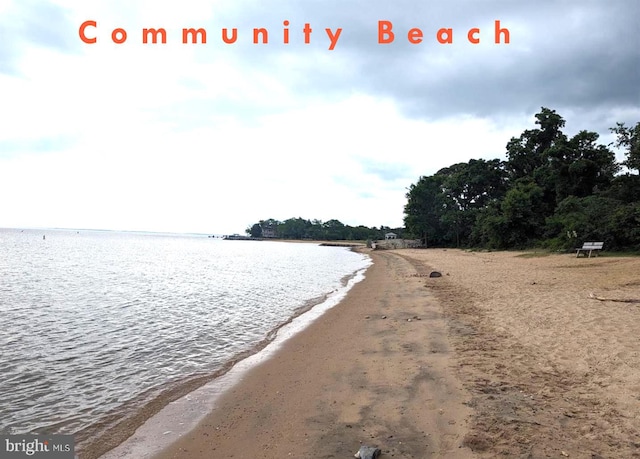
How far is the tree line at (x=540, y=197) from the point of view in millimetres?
29766

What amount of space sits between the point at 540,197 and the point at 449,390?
47.5 metres

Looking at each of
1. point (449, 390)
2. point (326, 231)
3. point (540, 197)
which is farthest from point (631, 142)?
point (326, 231)

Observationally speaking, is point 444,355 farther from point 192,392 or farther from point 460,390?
point 192,392

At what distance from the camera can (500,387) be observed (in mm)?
5621

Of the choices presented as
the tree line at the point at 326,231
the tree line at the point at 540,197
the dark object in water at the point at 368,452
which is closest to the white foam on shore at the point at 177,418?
the dark object in water at the point at 368,452

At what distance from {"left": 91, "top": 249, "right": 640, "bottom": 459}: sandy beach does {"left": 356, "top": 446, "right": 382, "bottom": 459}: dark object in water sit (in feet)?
0.47

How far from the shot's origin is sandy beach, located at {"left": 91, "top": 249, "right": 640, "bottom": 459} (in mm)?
4246

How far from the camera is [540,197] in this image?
46156 millimetres

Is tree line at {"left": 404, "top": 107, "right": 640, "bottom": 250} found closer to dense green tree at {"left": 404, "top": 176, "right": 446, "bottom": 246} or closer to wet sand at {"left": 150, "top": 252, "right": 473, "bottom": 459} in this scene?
dense green tree at {"left": 404, "top": 176, "right": 446, "bottom": 246}

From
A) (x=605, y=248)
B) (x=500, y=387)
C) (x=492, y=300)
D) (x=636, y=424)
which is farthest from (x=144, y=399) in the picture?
(x=605, y=248)

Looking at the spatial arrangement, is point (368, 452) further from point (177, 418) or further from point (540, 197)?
point (540, 197)

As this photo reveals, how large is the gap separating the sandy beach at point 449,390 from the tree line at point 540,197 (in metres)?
22.8

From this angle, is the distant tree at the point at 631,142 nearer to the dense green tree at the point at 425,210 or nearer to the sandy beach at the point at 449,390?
the sandy beach at the point at 449,390

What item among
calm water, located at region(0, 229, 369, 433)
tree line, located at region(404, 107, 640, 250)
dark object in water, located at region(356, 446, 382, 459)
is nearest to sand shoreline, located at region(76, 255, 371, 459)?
calm water, located at region(0, 229, 369, 433)
